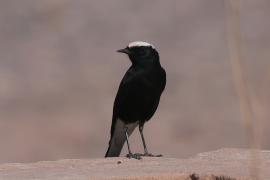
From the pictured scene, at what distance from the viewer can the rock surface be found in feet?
19.4

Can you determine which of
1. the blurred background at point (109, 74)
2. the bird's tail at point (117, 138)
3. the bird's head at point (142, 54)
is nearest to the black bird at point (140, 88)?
the bird's head at point (142, 54)

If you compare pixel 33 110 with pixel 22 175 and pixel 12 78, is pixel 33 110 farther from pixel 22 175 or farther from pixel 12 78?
pixel 22 175

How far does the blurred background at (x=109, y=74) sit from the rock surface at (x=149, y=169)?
6011 mm

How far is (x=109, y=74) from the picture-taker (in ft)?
75.3

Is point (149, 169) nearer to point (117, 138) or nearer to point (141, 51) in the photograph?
point (141, 51)

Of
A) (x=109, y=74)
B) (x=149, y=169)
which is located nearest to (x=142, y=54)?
(x=149, y=169)

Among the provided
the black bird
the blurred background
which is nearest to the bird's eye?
the black bird

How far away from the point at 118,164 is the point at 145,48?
2.70 metres

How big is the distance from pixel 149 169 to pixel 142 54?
3287 mm

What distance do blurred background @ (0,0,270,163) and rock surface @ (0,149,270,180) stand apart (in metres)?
6.01

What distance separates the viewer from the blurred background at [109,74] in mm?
18000

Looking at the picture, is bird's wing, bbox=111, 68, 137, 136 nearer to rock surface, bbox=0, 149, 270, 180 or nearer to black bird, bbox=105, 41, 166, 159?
black bird, bbox=105, 41, 166, 159

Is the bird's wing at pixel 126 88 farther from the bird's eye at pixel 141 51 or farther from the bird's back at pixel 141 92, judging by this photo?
the bird's eye at pixel 141 51

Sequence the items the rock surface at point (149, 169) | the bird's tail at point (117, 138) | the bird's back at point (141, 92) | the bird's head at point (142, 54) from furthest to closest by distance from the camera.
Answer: the bird's tail at point (117, 138) → the bird's head at point (142, 54) → the bird's back at point (141, 92) → the rock surface at point (149, 169)
